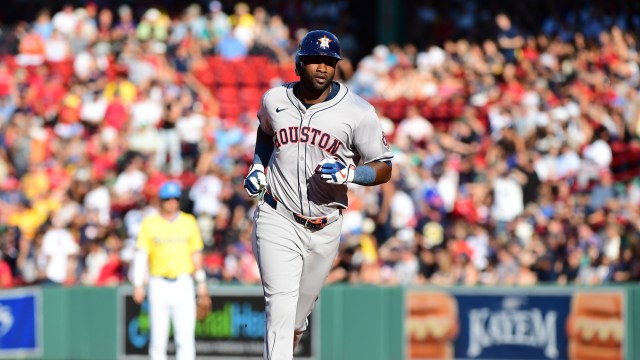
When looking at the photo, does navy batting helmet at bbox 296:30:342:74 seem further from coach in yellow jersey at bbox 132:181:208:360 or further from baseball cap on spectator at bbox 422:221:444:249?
baseball cap on spectator at bbox 422:221:444:249

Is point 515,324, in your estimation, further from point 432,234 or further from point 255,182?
point 255,182

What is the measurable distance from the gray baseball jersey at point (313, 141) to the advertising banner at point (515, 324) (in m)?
7.23

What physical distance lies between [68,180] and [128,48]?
389cm

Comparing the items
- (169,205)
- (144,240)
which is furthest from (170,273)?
(169,205)

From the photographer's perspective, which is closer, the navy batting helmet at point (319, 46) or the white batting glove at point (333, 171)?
the white batting glove at point (333, 171)

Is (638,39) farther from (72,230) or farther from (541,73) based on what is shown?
(72,230)

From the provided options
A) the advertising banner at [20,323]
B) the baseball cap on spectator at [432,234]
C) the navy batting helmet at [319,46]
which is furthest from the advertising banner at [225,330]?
the navy batting helmet at [319,46]

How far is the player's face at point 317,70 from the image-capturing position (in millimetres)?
7129

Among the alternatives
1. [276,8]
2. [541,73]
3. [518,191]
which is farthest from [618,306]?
[276,8]

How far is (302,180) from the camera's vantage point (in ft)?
23.9

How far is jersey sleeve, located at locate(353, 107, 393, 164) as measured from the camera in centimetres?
729

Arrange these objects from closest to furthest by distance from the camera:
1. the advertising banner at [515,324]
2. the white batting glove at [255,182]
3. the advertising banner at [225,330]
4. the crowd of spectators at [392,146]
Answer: the white batting glove at [255,182], the advertising banner at [515,324], the advertising banner at [225,330], the crowd of spectators at [392,146]

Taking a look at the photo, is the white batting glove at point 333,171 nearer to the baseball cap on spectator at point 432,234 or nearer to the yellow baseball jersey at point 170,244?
the yellow baseball jersey at point 170,244

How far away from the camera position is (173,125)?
64.1 ft
